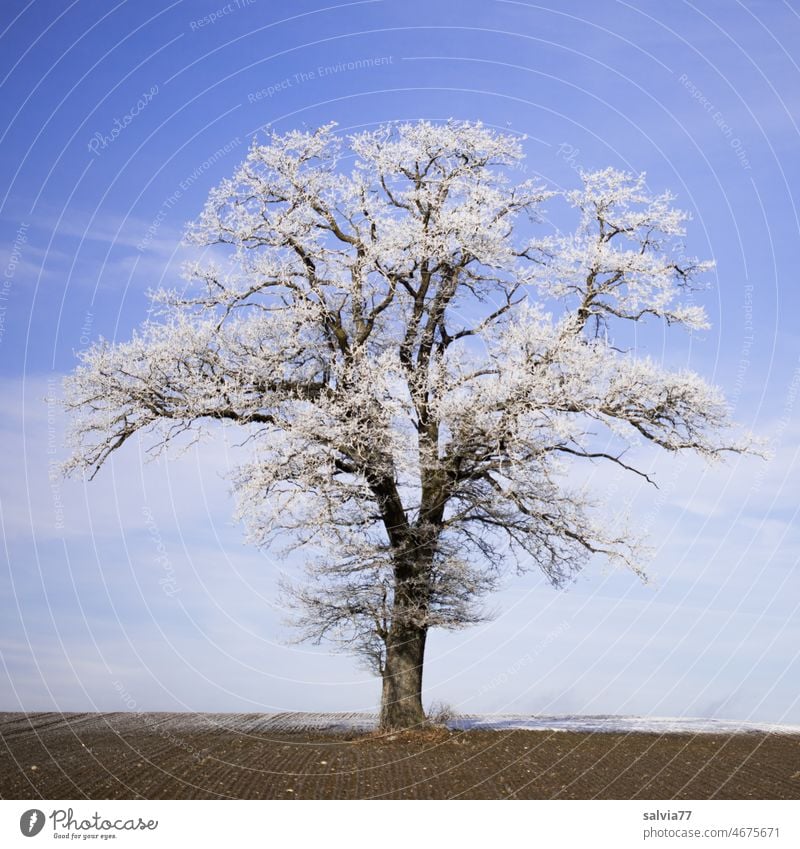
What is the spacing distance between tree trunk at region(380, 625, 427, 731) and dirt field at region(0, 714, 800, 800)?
2.44ft

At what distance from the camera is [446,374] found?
68.0ft

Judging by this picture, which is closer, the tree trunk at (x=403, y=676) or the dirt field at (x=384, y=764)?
the dirt field at (x=384, y=764)

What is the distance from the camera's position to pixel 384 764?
54.3 feet

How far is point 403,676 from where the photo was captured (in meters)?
20.8

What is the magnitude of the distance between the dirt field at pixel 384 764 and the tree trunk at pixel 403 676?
0.74 m

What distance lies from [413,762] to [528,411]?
22.9 ft

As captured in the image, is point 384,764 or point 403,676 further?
point 403,676

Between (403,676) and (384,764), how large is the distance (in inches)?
168

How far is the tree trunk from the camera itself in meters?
20.6

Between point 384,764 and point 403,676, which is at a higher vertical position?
point 403,676

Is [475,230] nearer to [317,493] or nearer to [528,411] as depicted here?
[528,411]

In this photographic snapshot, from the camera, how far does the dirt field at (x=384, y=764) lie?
46.1 feet

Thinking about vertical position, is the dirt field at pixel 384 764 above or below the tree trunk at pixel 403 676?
below
